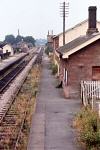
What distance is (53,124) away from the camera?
57.5 ft

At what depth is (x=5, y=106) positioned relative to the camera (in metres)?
22.4

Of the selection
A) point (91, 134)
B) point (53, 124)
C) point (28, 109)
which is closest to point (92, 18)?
point (28, 109)

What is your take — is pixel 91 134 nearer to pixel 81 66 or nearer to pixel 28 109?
pixel 28 109

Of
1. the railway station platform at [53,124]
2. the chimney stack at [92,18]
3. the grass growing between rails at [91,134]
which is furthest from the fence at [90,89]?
the chimney stack at [92,18]

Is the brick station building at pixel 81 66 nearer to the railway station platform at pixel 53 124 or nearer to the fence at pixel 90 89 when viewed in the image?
the railway station platform at pixel 53 124

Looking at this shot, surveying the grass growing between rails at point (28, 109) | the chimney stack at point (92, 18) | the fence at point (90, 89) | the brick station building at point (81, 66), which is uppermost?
the chimney stack at point (92, 18)

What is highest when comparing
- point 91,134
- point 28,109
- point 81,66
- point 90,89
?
point 81,66

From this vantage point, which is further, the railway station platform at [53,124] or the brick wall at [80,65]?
the brick wall at [80,65]

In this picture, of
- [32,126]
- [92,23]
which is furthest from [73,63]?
[32,126]

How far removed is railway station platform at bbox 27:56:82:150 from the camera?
14273mm

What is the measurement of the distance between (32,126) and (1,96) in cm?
953

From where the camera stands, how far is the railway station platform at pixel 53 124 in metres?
14.3

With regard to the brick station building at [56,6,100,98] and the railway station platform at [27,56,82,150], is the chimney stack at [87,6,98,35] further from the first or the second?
the railway station platform at [27,56,82,150]

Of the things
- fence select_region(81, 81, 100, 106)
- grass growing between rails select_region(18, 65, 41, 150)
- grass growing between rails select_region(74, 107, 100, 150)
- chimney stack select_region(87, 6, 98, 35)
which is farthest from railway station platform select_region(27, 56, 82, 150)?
chimney stack select_region(87, 6, 98, 35)
